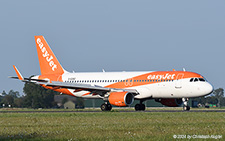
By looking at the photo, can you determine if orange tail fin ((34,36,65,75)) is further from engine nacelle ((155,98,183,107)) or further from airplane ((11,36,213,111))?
A: engine nacelle ((155,98,183,107))

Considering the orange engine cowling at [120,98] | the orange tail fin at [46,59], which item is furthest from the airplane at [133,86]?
the orange tail fin at [46,59]

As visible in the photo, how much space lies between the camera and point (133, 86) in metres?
48.0

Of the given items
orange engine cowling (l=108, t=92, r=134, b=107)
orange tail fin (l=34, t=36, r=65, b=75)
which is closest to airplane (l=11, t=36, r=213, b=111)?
orange engine cowling (l=108, t=92, r=134, b=107)

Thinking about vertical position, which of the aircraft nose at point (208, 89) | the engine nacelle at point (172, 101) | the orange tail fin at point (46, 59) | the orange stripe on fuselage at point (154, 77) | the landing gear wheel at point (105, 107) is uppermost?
the orange tail fin at point (46, 59)

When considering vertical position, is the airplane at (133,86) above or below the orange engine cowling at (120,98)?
above

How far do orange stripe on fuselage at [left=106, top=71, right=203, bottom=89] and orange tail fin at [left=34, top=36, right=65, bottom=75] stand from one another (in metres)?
10.5

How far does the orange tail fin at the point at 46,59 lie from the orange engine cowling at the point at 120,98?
12.7 m

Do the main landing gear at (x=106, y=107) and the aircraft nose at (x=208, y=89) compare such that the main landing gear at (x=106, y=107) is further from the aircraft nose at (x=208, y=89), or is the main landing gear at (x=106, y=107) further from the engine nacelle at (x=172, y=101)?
the aircraft nose at (x=208, y=89)

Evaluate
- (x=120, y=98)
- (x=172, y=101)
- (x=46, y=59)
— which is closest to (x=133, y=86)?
(x=120, y=98)

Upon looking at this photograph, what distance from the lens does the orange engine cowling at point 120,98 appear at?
44.6 metres

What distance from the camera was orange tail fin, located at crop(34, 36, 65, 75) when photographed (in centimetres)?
5675

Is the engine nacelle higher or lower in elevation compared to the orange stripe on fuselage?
lower

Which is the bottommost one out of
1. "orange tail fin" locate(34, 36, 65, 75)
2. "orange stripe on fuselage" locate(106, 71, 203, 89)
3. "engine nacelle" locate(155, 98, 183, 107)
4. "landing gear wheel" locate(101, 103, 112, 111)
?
"landing gear wheel" locate(101, 103, 112, 111)

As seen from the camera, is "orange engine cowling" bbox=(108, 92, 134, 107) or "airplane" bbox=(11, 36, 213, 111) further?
"airplane" bbox=(11, 36, 213, 111)
